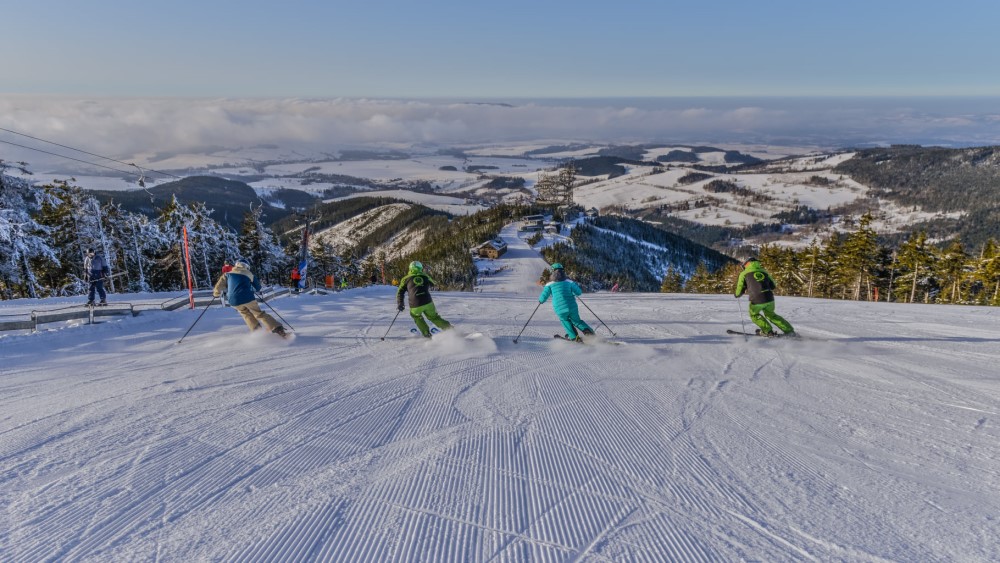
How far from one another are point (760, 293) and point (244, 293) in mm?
10808

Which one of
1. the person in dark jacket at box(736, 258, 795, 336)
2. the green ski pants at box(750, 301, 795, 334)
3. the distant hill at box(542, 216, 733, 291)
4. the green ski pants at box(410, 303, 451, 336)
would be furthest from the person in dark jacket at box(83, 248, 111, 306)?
the distant hill at box(542, 216, 733, 291)

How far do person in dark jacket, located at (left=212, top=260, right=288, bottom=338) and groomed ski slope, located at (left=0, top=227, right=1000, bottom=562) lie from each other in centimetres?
64

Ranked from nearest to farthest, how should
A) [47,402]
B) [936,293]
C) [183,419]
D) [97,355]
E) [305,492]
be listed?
1. [305,492]
2. [183,419]
3. [47,402]
4. [97,355]
5. [936,293]

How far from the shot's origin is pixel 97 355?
8.32 meters

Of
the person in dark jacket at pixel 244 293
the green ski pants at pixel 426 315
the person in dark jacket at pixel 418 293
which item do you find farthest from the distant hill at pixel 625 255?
the person in dark jacket at pixel 244 293

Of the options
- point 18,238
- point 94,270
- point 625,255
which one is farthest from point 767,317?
point 625,255

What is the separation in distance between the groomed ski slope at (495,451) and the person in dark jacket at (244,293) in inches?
25.3

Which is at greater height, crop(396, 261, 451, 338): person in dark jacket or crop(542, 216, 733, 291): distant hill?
crop(396, 261, 451, 338): person in dark jacket

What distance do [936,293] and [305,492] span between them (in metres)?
55.8

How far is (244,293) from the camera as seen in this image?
952 cm

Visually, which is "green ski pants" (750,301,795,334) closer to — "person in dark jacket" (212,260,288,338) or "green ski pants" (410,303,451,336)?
"green ski pants" (410,303,451,336)

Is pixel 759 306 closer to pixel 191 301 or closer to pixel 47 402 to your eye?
pixel 47 402

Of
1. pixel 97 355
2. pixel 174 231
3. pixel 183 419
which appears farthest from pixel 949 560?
pixel 174 231

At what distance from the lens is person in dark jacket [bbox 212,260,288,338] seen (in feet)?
31.0
